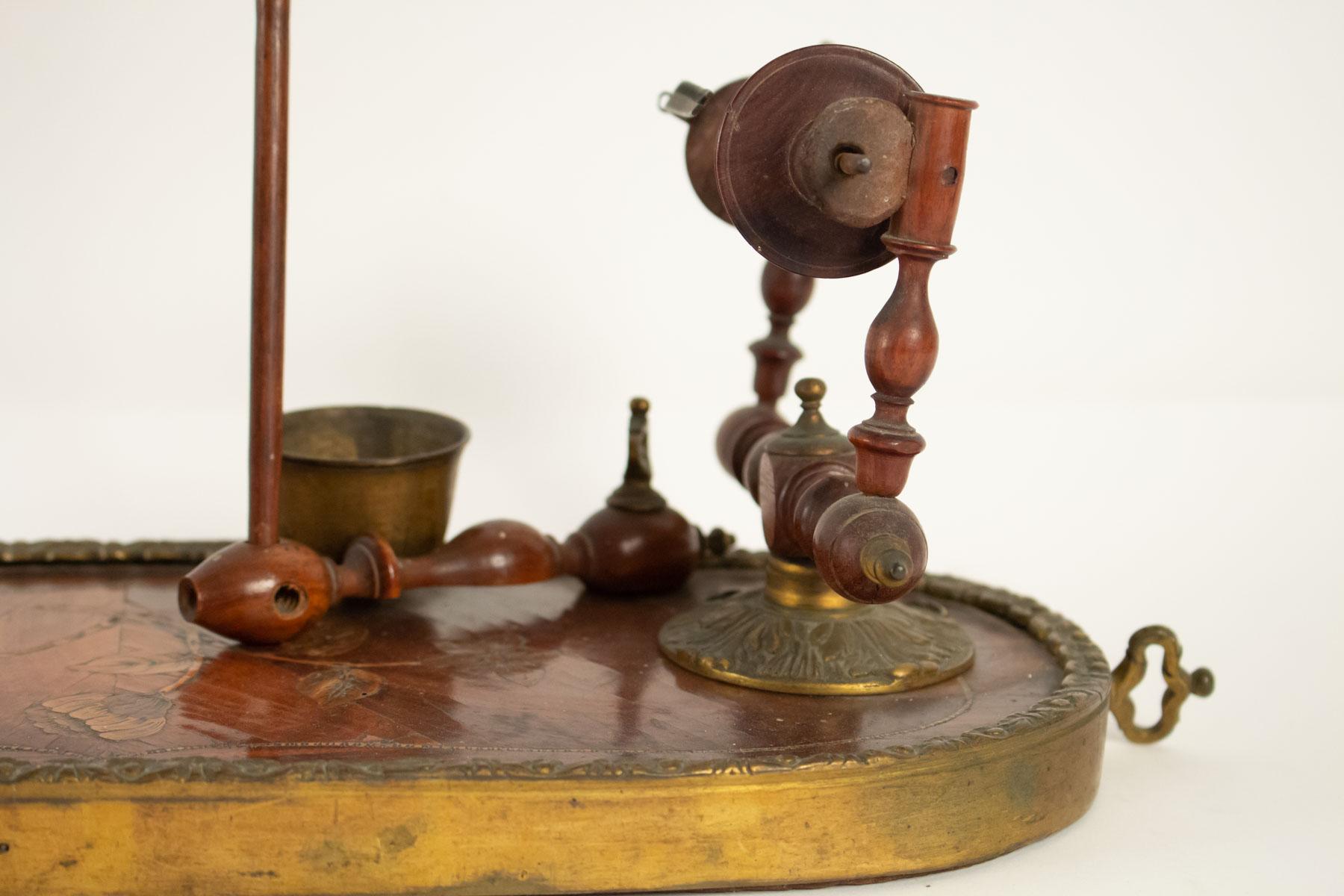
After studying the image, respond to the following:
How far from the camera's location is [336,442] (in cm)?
242

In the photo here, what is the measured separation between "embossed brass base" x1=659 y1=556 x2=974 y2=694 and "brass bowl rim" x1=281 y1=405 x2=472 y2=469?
1.29 feet

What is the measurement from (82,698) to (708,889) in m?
0.71

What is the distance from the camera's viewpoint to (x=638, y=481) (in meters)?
2.33

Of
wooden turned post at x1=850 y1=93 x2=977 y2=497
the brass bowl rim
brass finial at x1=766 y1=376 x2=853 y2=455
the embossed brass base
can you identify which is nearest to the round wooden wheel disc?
wooden turned post at x1=850 y1=93 x2=977 y2=497

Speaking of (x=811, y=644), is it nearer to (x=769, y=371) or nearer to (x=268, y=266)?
(x=769, y=371)

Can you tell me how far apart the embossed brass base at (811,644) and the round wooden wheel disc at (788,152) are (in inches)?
15.3

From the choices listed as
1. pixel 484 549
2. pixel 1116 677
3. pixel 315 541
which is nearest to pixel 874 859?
pixel 1116 677

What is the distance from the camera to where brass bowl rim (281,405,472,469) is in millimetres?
2170

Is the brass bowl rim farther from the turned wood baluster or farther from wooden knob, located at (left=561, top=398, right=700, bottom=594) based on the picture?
the turned wood baluster

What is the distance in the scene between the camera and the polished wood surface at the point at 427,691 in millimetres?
1779

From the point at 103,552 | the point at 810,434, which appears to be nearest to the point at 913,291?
the point at 810,434

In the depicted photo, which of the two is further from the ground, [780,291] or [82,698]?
[780,291]

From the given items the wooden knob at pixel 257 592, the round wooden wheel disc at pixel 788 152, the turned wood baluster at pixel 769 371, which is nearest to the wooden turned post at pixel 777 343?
the turned wood baluster at pixel 769 371

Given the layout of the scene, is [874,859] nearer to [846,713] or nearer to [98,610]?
[846,713]
